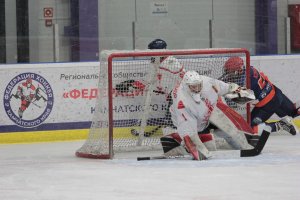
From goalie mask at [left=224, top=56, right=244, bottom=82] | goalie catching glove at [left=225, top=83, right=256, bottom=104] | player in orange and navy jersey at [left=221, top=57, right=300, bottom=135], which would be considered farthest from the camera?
player in orange and navy jersey at [left=221, top=57, right=300, bottom=135]

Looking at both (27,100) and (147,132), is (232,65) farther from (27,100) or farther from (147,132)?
(27,100)

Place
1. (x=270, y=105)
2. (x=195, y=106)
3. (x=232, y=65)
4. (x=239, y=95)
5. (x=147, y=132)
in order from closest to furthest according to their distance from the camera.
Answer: (x=195, y=106)
(x=239, y=95)
(x=147, y=132)
(x=232, y=65)
(x=270, y=105)

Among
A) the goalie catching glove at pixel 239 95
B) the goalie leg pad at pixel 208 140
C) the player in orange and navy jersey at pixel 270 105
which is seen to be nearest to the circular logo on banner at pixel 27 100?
the player in orange and navy jersey at pixel 270 105

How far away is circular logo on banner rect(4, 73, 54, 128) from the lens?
9188 mm

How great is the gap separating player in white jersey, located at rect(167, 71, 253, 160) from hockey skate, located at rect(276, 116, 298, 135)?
137 centimetres

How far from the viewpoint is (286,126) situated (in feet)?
30.4

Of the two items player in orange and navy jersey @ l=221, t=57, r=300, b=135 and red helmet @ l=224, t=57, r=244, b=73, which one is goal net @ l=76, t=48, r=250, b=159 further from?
player in orange and navy jersey @ l=221, t=57, r=300, b=135

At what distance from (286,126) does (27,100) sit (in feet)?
A: 8.15

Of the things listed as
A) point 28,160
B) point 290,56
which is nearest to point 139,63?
point 28,160

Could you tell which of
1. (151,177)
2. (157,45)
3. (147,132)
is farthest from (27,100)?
(151,177)

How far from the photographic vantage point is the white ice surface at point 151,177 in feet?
18.9

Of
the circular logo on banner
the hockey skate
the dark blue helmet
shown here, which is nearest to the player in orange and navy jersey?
the hockey skate

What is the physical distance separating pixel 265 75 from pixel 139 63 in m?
1.86

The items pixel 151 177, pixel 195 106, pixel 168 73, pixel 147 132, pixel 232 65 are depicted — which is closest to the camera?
pixel 151 177
